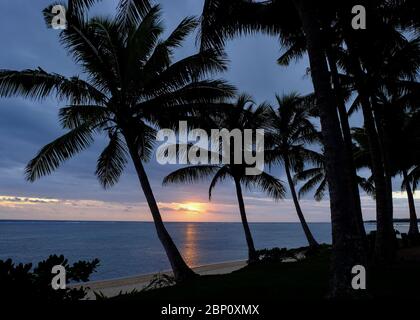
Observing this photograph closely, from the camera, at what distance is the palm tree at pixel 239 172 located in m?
19.4

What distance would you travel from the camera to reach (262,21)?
40.7ft

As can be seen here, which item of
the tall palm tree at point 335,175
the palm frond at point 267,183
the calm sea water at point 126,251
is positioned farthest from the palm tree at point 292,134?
the calm sea water at point 126,251

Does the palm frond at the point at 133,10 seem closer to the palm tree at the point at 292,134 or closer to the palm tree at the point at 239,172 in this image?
the palm tree at the point at 239,172

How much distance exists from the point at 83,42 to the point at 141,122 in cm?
310

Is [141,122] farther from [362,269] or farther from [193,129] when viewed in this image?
[362,269]

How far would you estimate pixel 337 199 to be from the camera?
7.14 metres

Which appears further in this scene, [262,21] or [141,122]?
[141,122]

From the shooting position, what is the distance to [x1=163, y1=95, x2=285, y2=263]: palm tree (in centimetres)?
1938

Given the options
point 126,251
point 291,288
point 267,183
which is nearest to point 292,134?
point 267,183

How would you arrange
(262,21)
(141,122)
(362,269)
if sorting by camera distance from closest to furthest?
(362,269)
(262,21)
(141,122)
